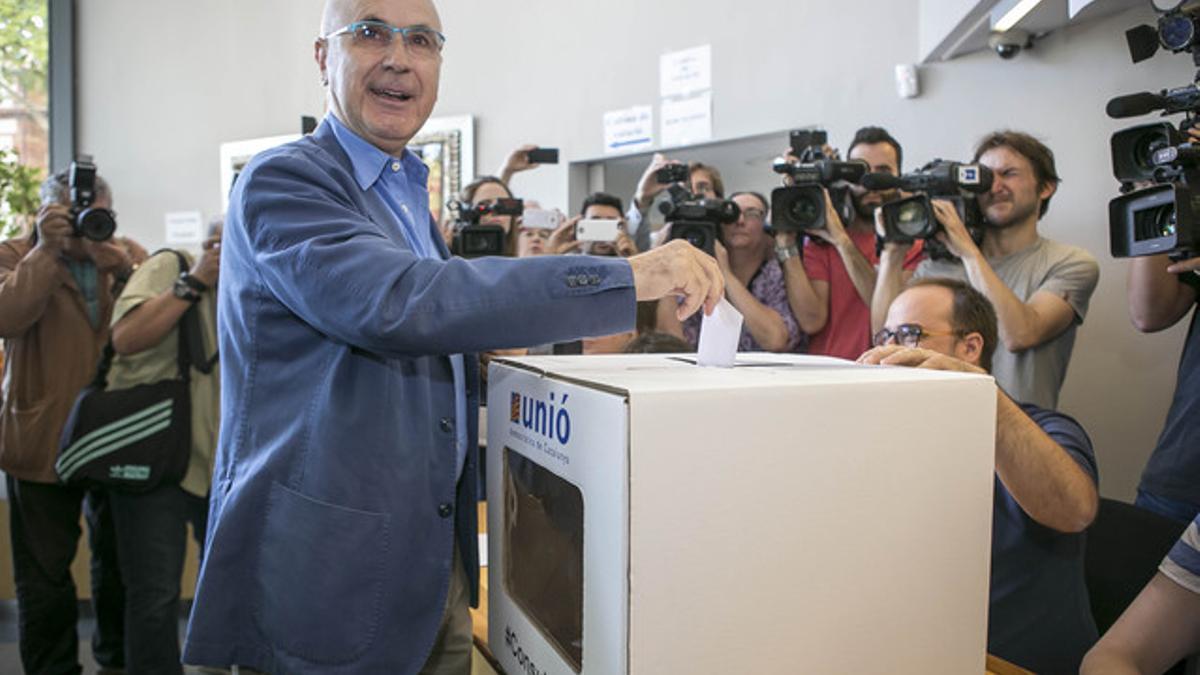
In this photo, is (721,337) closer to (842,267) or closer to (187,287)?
(842,267)

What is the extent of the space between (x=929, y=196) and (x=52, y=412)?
2444mm

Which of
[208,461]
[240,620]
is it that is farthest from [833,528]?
[208,461]

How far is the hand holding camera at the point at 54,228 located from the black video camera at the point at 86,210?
0.7 inches

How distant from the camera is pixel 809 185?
2396 mm

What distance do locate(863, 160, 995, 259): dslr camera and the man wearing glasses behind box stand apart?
1.47 metres

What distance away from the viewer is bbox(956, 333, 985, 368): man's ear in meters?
1.45

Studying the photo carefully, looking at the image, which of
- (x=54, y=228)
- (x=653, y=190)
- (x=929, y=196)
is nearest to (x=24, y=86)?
(x=54, y=228)

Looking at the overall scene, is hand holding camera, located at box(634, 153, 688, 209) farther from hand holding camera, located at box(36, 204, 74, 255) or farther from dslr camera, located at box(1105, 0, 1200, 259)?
hand holding camera, located at box(36, 204, 74, 255)

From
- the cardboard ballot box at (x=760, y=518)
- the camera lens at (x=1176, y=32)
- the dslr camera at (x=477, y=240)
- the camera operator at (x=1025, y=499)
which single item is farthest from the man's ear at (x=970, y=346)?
the dslr camera at (x=477, y=240)

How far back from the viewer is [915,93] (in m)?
3.12

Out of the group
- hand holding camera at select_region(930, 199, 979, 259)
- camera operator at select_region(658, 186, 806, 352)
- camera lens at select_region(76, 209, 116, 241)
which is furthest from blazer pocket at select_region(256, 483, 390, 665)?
camera lens at select_region(76, 209, 116, 241)

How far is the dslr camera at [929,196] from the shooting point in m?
2.14

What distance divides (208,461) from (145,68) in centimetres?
394

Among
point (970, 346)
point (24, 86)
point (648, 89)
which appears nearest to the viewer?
point (970, 346)
